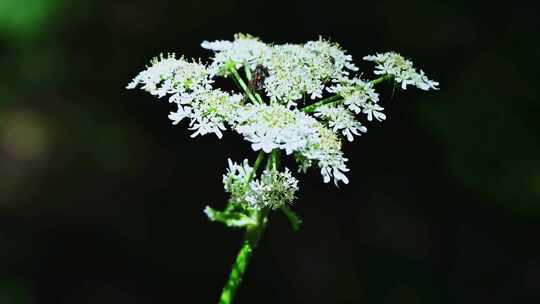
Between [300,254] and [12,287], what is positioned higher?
[300,254]

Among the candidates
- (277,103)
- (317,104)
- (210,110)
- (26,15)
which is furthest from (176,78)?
(26,15)

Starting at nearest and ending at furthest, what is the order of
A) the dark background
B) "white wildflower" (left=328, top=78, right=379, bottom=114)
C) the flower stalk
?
the flower stalk
"white wildflower" (left=328, top=78, right=379, bottom=114)
the dark background

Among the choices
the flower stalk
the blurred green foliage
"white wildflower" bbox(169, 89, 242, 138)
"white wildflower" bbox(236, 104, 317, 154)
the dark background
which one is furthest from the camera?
the dark background

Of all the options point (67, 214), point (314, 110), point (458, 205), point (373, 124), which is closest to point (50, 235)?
point (67, 214)

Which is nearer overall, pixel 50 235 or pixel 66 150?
pixel 50 235

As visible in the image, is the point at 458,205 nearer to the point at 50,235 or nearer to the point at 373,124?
the point at 373,124

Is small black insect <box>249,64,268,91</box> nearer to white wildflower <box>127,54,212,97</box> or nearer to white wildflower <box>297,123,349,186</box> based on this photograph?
white wildflower <box>127,54,212,97</box>

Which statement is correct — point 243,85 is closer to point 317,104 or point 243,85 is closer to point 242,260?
point 317,104

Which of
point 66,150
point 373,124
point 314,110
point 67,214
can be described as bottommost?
point 314,110

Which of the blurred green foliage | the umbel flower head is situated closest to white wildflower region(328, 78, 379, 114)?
the umbel flower head
